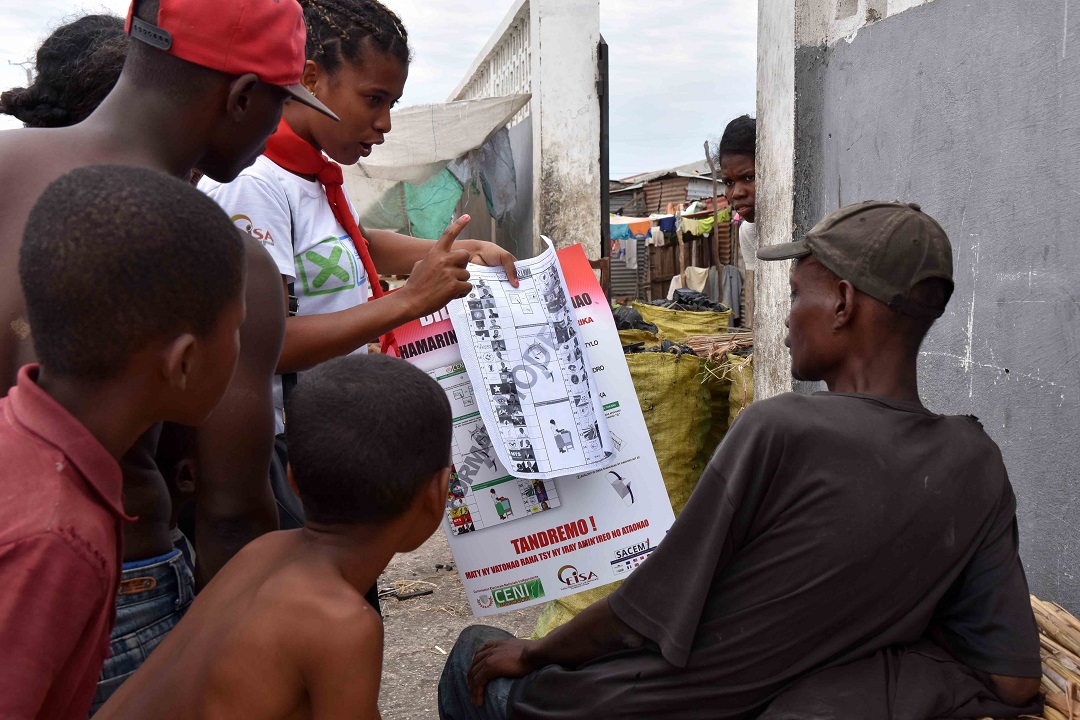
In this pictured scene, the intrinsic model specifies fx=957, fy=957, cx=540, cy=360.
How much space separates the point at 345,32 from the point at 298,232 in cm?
47

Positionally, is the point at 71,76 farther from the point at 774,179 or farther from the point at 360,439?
the point at 774,179

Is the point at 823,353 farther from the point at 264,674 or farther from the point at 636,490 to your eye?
the point at 264,674

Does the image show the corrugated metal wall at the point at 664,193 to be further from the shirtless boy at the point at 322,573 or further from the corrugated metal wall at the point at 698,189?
the shirtless boy at the point at 322,573

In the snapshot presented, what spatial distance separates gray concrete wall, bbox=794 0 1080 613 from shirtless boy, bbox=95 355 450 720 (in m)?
1.80

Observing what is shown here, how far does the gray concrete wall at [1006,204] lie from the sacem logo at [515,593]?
1.39 meters

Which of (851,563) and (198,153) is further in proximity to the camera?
(851,563)

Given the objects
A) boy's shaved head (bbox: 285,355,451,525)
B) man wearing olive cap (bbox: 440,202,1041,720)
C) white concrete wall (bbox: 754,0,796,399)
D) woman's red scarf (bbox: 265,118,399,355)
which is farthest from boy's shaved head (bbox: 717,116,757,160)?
boy's shaved head (bbox: 285,355,451,525)

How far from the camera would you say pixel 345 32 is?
212 centimetres

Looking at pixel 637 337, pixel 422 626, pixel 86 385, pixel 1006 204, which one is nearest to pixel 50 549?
pixel 86 385

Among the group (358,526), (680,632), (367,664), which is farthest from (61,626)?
(680,632)

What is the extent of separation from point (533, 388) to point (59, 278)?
1.62 metres

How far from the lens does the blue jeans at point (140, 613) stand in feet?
4.67

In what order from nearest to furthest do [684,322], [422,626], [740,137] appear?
1. [422,626]
2. [740,137]
3. [684,322]

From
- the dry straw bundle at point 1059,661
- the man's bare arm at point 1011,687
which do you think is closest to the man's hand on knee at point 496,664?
the man's bare arm at point 1011,687
